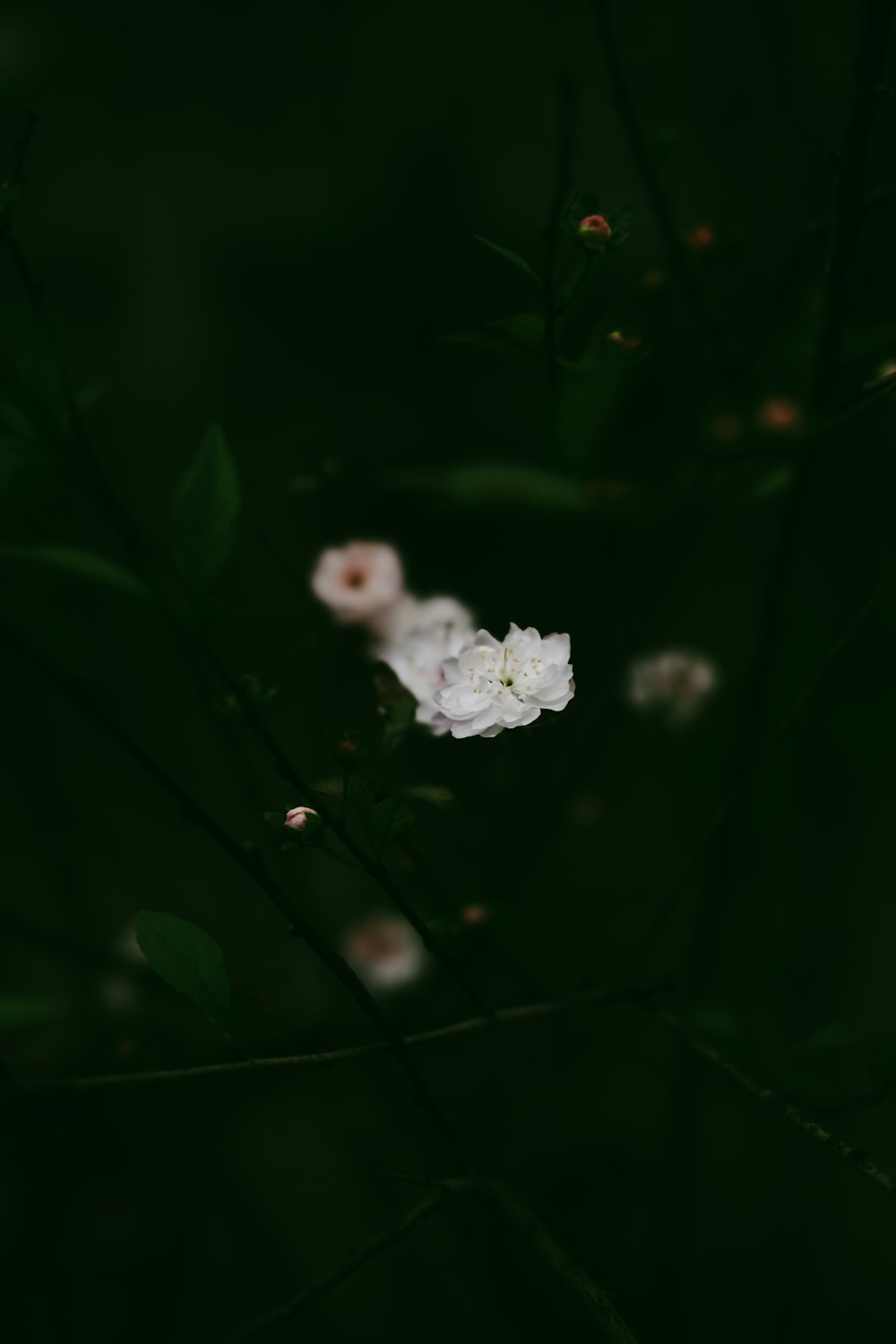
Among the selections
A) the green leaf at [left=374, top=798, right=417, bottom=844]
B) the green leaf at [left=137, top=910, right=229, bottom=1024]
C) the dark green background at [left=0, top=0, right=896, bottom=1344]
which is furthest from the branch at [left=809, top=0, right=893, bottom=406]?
the green leaf at [left=137, top=910, right=229, bottom=1024]

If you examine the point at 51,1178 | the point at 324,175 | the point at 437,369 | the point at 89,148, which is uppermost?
the point at 89,148

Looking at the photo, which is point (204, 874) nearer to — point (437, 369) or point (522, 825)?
point (522, 825)

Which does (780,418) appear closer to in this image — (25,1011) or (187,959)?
(187,959)

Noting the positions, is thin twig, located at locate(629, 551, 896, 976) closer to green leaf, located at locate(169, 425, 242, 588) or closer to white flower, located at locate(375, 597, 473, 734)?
white flower, located at locate(375, 597, 473, 734)

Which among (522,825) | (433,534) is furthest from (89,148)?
(522,825)

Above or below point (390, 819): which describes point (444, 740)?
above

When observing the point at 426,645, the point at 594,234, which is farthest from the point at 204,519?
the point at 594,234

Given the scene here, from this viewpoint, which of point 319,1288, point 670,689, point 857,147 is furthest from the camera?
point 670,689
